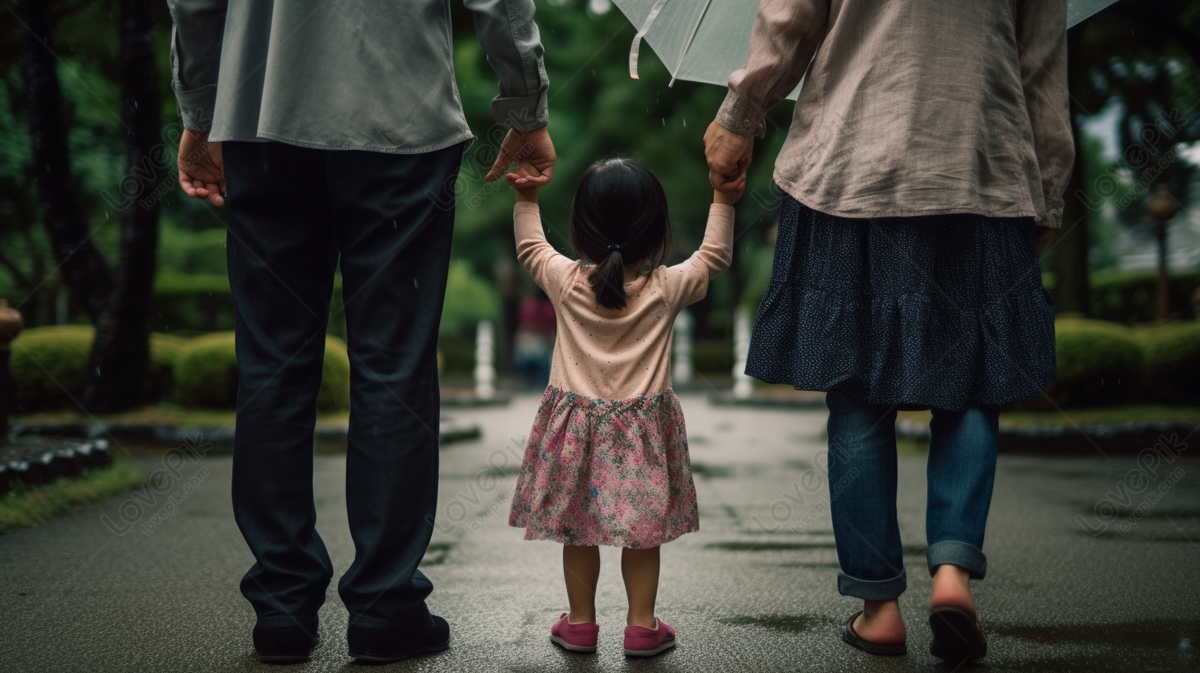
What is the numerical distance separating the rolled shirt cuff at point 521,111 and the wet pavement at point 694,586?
1.23m

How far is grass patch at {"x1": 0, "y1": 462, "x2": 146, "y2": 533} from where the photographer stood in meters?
4.12

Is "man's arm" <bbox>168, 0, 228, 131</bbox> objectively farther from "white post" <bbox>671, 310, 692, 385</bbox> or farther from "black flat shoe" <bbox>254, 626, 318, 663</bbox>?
"white post" <bbox>671, 310, 692, 385</bbox>

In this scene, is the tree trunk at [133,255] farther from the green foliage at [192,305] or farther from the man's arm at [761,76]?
the man's arm at [761,76]

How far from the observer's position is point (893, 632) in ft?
7.84

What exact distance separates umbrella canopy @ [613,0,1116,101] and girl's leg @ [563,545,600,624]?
1.36 meters

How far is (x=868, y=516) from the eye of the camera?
240cm

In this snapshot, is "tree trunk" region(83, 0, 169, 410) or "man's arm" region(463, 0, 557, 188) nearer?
"man's arm" region(463, 0, 557, 188)

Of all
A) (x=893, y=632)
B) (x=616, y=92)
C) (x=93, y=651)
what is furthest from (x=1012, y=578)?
(x=616, y=92)

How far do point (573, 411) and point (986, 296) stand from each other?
99cm

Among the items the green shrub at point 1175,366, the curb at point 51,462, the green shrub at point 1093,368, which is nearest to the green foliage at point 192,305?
the curb at point 51,462

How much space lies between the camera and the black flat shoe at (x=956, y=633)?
220cm

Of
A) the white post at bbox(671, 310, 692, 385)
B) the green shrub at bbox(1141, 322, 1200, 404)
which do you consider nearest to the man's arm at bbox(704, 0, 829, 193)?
the green shrub at bbox(1141, 322, 1200, 404)

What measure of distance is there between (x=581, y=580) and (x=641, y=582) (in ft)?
0.46

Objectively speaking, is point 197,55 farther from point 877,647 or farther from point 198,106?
point 877,647
